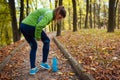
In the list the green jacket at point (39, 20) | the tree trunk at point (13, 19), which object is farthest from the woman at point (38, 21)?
the tree trunk at point (13, 19)

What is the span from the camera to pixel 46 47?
7.09m

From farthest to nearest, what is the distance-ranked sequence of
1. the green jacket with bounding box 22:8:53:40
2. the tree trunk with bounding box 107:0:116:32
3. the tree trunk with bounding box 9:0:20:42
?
the tree trunk with bounding box 9:0:20:42, the tree trunk with bounding box 107:0:116:32, the green jacket with bounding box 22:8:53:40

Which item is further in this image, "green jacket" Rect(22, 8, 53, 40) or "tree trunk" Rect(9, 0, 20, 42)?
"tree trunk" Rect(9, 0, 20, 42)

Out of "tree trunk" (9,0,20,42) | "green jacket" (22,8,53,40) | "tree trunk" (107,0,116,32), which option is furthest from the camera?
"tree trunk" (9,0,20,42)

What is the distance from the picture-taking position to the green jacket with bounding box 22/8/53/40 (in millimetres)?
6149

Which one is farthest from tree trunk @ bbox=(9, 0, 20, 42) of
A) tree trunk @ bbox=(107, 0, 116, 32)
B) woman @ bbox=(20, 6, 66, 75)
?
woman @ bbox=(20, 6, 66, 75)

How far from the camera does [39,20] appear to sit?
6328 mm

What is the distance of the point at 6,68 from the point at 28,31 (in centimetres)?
203

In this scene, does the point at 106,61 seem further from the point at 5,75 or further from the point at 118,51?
the point at 5,75

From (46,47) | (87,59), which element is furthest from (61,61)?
(46,47)

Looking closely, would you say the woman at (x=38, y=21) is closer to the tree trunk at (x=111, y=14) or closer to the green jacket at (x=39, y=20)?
the green jacket at (x=39, y=20)

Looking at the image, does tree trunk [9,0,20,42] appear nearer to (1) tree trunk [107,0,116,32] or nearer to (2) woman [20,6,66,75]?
(1) tree trunk [107,0,116,32]

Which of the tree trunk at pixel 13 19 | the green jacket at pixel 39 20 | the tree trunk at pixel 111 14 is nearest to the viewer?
the green jacket at pixel 39 20

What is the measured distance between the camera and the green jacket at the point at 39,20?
20.2 feet
